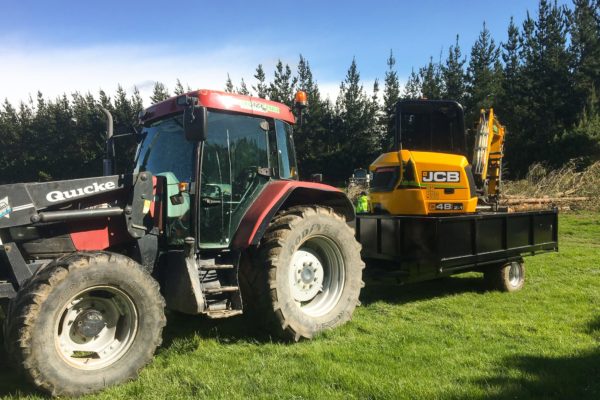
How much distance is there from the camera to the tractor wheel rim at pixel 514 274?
726cm

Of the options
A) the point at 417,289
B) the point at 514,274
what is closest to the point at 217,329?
the point at 417,289

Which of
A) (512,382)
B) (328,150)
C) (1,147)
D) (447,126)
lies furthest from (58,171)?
(512,382)

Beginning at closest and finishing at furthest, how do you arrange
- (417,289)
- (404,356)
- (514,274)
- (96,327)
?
(96,327) < (404,356) < (514,274) < (417,289)

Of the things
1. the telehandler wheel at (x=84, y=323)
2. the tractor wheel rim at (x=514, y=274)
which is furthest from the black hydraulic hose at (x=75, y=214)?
the tractor wheel rim at (x=514, y=274)

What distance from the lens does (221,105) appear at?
4.80 meters

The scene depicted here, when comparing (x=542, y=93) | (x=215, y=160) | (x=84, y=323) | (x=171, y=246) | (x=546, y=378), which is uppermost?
(x=542, y=93)

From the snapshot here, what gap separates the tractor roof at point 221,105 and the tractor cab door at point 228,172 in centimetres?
9

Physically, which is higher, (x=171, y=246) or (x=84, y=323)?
(x=171, y=246)

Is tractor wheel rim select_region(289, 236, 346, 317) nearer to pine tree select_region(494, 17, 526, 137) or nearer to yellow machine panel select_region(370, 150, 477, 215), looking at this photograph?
yellow machine panel select_region(370, 150, 477, 215)

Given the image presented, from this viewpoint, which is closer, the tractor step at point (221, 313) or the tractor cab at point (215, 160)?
the tractor step at point (221, 313)

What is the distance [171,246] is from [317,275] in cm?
157

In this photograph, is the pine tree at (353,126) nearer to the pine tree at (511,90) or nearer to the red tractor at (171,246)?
the pine tree at (511,90)

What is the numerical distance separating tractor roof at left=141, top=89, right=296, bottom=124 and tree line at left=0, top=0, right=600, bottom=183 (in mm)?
20274

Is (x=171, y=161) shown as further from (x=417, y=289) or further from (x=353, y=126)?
(x=353, y=126)
